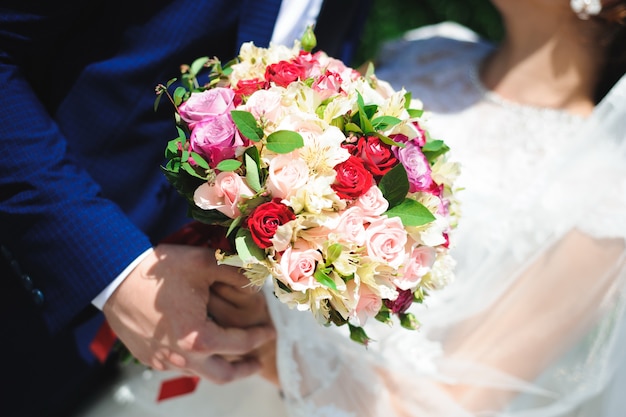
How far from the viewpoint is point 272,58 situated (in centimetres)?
95

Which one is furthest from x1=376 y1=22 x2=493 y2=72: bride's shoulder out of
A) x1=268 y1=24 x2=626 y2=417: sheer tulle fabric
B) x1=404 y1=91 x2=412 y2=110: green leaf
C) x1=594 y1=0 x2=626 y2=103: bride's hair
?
x1=404 y1=91 x2=412 y2=110: green leaf

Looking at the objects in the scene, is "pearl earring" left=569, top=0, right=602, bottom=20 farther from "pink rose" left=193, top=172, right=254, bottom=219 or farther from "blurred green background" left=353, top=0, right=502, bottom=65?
"pink rose" left=193, top=172, right=254, bottom=219

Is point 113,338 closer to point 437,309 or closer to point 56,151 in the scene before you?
point 56,151

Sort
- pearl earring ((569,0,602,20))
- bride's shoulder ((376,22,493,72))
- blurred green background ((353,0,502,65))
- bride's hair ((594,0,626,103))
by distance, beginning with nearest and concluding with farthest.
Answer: pearl earring ((569,0,602,20)), bride's hair ((594,0,626,103)), bride's shoulder ((376,22,493,72)), blurred green background ((353,0,502,65))

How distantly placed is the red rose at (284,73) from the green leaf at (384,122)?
0.15 metres

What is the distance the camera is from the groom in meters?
1.00

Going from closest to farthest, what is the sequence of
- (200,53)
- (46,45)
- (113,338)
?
(46,45), (200,53), (113,338)

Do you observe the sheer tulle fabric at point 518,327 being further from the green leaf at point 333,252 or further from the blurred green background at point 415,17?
the blurred green background at point 415,17

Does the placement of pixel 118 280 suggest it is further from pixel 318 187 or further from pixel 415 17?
pixel 415 17

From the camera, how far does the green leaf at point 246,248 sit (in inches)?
29.8

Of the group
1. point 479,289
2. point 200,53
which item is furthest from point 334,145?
point 479,289

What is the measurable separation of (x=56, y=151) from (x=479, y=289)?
0.97 m

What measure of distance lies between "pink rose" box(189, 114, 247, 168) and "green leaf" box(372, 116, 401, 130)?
0.20 metres

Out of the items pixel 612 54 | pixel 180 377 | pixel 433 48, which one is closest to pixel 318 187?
pixel 180 377
